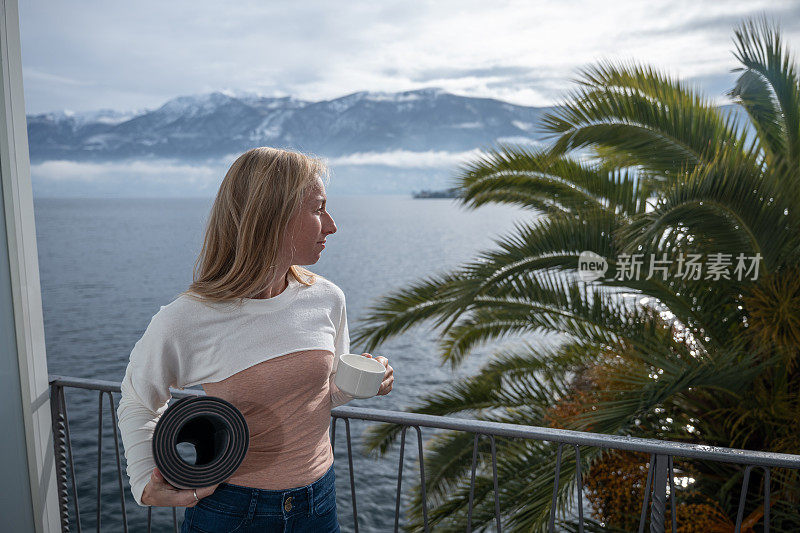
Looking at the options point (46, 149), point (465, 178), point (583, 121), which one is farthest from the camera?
point (46, 149)

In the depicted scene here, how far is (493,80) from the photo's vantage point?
78.5m

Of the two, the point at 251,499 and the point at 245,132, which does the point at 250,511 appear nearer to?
the point at 251,499

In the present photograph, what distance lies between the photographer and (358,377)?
50.2 inches

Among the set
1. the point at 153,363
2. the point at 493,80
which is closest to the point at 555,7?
the point at 493,80

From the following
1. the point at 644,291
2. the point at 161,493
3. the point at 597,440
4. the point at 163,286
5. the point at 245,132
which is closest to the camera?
the point at 161,493

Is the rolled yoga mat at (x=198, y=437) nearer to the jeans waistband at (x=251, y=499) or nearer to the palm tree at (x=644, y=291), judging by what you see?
the jeans waistband at (x=251, y=499)

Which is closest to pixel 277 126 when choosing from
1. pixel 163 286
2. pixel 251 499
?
pixel 163 286

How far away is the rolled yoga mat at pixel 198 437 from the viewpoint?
1.06m

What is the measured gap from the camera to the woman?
1.15 metres

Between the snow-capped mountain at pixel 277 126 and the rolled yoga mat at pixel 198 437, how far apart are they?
59388 mm

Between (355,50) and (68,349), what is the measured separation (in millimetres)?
55304

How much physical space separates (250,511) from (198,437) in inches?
7.8

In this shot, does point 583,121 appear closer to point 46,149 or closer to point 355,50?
point 46,149

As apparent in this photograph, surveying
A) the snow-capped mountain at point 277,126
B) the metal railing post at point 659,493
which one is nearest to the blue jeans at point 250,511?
the metal railing post at point 659,493
